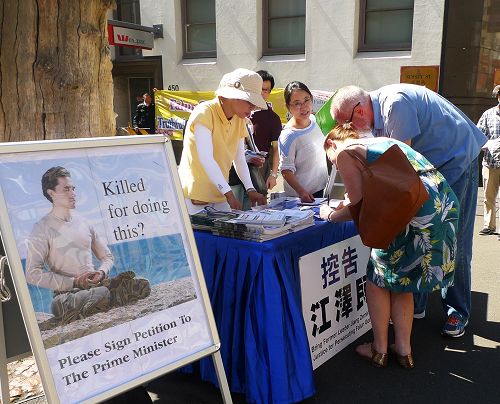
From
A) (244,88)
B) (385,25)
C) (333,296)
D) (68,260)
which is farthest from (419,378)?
(385,25)

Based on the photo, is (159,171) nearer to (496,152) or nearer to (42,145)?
(42,145)

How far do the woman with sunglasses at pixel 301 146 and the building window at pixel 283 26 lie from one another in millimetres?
6450

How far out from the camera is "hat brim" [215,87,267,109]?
2.58m

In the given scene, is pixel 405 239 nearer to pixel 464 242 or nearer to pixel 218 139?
A: pixel 464 242

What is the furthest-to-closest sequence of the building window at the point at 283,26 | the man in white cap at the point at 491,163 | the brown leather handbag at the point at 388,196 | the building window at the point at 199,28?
1. the building window at the point at 199,28
2. the building window at the point at 283,26
3. the man in white cap at the point at 491,163
4. the brown leather handbag at the point at 388,196

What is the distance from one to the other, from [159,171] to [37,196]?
47cm

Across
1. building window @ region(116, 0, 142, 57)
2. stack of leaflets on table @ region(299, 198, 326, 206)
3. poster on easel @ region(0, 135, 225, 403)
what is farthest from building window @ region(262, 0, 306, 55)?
poster on easel @ region(0, 135, 225, 403)

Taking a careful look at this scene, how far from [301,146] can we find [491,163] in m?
2.96

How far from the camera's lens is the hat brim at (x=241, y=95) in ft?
8.45

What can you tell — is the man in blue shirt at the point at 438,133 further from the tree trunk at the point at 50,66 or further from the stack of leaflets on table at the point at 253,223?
the tree trunk at the point at 50,66

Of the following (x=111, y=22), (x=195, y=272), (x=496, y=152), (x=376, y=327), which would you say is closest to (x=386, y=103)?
(x=376, y=327)

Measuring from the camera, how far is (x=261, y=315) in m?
2.21

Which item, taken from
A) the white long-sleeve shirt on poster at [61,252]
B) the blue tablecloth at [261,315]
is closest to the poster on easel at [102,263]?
the white long-sleeve shirt on poster at [61,252]

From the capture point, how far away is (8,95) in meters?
2.34
